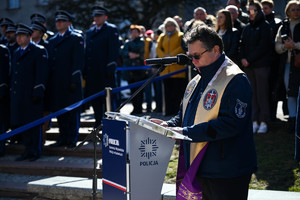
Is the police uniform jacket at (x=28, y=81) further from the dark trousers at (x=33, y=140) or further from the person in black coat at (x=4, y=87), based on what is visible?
the person in black coat at (x=4, y=87)

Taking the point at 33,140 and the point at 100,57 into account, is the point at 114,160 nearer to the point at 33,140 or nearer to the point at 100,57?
the point at 33,140

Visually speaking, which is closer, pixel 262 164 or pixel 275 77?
pixel 262 164

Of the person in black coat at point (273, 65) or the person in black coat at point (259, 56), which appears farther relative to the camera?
the person in black coat at point (273, 65)

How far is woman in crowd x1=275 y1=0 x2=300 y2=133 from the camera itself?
23.8 ft

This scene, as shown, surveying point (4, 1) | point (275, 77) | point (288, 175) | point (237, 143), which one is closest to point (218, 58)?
point (237, 143)

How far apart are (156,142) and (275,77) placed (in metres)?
4.66

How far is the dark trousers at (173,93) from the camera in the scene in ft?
30.8

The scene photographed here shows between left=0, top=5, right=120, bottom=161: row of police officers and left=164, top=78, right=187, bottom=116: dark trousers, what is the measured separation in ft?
4.91

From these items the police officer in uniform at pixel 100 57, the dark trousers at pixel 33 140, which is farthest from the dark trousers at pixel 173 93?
the dark trousers at pixel 33 140

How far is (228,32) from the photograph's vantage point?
7.75 m

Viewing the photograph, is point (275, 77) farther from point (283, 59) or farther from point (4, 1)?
point (4, 1)

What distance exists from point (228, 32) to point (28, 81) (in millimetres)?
3265

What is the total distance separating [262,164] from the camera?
6.33m

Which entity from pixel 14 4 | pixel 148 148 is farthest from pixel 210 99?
pixel 14 4
